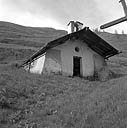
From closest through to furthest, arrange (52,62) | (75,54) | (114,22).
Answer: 1. (114,22)
2. (52,62)
3. (75,54)

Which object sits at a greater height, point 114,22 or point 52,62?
point 114,22

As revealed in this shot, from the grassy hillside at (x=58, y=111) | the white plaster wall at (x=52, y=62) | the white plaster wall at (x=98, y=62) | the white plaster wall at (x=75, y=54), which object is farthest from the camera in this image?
A: the white plaster wall at (x=98, y=62)

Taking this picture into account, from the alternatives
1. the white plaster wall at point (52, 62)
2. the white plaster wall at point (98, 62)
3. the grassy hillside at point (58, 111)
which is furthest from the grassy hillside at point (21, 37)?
the grassy hillside at point (58, 111)

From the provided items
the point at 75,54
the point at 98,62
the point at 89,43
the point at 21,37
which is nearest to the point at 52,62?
the point at 75,54

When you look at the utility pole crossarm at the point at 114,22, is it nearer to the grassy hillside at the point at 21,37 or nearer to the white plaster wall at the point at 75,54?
the white plaster wall at the point at 75,54

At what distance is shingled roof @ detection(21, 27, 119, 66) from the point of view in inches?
733

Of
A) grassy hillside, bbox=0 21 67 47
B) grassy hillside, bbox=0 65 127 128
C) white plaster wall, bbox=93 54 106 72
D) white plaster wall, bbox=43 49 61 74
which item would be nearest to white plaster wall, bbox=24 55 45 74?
white plaster wall, bbox=43 49 61 74

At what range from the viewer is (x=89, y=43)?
20.5 meters

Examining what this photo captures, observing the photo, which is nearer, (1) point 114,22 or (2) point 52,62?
(1) point 114,22

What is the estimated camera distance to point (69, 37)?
62.7ft

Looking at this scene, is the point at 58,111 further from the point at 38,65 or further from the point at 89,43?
the point at 89,43

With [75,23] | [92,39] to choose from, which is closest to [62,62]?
[92,39]

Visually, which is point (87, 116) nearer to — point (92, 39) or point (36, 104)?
point (36, 104)

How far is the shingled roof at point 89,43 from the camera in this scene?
18.6 m
